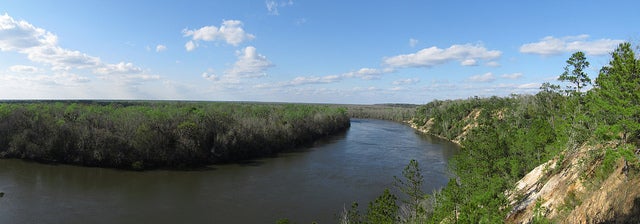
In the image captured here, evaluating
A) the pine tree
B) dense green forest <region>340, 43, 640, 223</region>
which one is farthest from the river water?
the pine tree

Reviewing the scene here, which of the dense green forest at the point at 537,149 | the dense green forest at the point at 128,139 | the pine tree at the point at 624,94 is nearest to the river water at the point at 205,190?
the dense green forest at the point at 128,139

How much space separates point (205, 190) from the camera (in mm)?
36031

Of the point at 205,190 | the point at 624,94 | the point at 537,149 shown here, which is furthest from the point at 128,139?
the point at 624,94

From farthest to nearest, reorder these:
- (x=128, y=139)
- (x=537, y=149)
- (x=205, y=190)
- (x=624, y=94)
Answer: (x=128, y=139) < (x=205, y=190) < (x=537, y=149) < (x=624, y=94)

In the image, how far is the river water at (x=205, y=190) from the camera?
28.0 metres

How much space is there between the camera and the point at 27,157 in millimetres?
49375

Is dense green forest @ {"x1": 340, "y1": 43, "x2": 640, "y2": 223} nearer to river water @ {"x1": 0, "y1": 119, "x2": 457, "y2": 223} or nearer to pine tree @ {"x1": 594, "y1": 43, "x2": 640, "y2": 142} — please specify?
pine tree @ {"x1": 594, "y1": 43, "x2": 640, "y2": 142}

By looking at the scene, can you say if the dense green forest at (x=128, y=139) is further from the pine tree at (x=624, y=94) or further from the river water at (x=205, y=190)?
the pine tree at (x=624, y=94)

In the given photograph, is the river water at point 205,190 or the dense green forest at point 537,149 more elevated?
the dense green forest at point 537,149

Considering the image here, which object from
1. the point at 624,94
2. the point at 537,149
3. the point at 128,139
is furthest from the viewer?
the point at 128,139

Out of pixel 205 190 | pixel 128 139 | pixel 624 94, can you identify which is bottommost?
pixel 205 190

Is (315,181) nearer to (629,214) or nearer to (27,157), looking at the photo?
(629,214)

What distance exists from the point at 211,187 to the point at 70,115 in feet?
111

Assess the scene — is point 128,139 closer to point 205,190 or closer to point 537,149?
point 205,190
